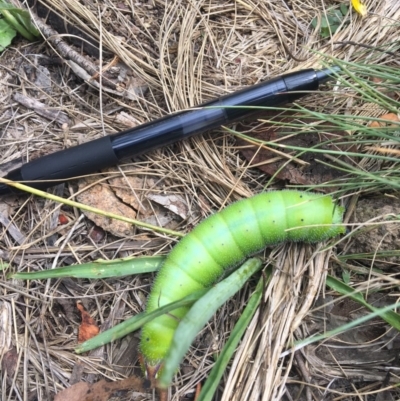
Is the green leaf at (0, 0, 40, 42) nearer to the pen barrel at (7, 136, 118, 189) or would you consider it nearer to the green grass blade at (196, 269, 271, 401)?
the pen barrel at (7, 136, 118, 189)

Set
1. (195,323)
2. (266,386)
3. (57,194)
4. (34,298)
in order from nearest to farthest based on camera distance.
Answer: (195,323) → (266,386) → (34,298) → (57,194)

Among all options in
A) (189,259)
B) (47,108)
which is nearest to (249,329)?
(189,259)

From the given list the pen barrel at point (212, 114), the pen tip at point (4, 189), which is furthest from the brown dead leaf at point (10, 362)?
the pen barrel at point (212, 114)

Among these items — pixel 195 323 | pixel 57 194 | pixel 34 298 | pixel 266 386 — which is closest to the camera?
pixel 195 323

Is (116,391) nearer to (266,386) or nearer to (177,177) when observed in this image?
(266,386)

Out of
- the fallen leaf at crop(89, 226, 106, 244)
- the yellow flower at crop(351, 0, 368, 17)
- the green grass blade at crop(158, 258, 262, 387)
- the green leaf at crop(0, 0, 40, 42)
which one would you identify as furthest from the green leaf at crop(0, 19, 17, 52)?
the yellow flower at crop(351, 0, 368, 17)

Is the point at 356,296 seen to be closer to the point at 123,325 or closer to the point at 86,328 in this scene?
the point at 123,325
